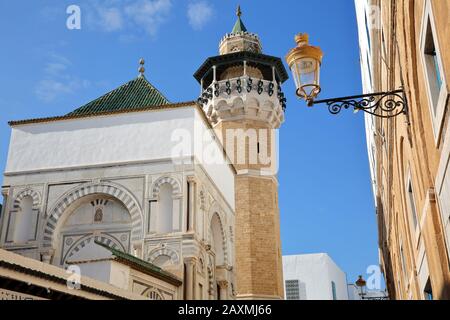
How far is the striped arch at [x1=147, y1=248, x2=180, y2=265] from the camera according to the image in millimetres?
12719

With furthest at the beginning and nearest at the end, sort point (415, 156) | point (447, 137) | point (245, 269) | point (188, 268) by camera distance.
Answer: point (245, 269), point (188, 268), point (415, 156), point (447, 137)

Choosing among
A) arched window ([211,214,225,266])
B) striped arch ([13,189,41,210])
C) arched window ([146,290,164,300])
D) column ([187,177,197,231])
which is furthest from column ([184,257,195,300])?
striped arch ([13,189,41,210])

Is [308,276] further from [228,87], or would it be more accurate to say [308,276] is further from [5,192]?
[5,192]

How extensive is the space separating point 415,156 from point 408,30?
51.0 inches

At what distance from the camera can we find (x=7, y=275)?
6.30 metres

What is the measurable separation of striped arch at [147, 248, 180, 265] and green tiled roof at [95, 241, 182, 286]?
0.39 metres

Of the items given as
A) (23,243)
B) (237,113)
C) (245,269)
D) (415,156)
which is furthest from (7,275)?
(237,113)

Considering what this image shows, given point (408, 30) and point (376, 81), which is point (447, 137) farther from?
point (376, 81)

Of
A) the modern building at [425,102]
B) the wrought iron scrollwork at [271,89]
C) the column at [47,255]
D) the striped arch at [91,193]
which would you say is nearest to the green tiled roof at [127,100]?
the striped arch at [91,193]

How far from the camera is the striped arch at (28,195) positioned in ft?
45.6

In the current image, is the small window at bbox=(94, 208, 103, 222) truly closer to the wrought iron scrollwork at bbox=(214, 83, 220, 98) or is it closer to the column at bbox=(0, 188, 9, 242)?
the column at bbox=(0, 188, 9, 242)

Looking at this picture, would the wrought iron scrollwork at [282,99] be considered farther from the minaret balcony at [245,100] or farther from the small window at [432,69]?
the small window at [432,69]
